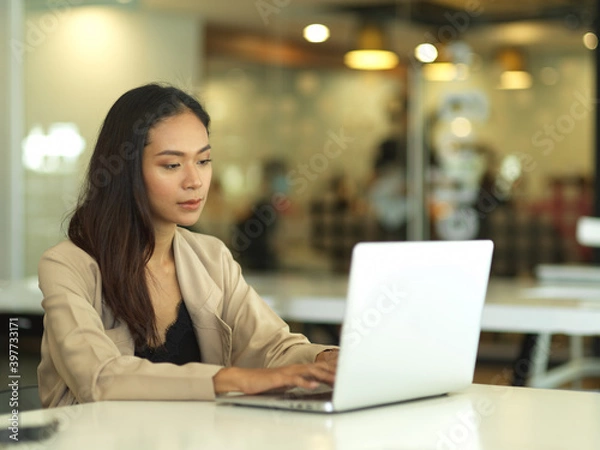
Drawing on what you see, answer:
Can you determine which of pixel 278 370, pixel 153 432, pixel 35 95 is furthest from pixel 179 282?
pixel 35 95

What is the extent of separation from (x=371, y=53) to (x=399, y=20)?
0.99 feet

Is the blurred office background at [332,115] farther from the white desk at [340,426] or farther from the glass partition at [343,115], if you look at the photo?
the white desk at [340,426]

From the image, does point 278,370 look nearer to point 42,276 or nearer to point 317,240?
point 42,276

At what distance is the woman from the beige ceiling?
16.7ft

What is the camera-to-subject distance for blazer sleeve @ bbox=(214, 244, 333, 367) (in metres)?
2.02

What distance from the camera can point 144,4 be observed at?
687 cm

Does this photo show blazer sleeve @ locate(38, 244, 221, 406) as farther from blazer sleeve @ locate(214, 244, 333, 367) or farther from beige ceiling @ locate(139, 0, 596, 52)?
beige ceiling @ locate(139, 0, 596, 52)

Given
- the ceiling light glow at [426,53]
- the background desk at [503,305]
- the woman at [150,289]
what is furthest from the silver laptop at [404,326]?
the ceiling light glow at [426,53]

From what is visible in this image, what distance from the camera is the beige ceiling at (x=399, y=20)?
6949mm

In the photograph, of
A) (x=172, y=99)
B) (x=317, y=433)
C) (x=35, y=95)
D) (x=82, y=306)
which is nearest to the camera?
(x=317, y=433)

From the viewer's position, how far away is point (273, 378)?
5.41 ft

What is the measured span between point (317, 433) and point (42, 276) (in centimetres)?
65

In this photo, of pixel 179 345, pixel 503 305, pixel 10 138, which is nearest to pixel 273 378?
pixel 179 345

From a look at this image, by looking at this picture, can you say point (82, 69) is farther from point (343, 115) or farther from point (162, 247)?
point (162, 247)
